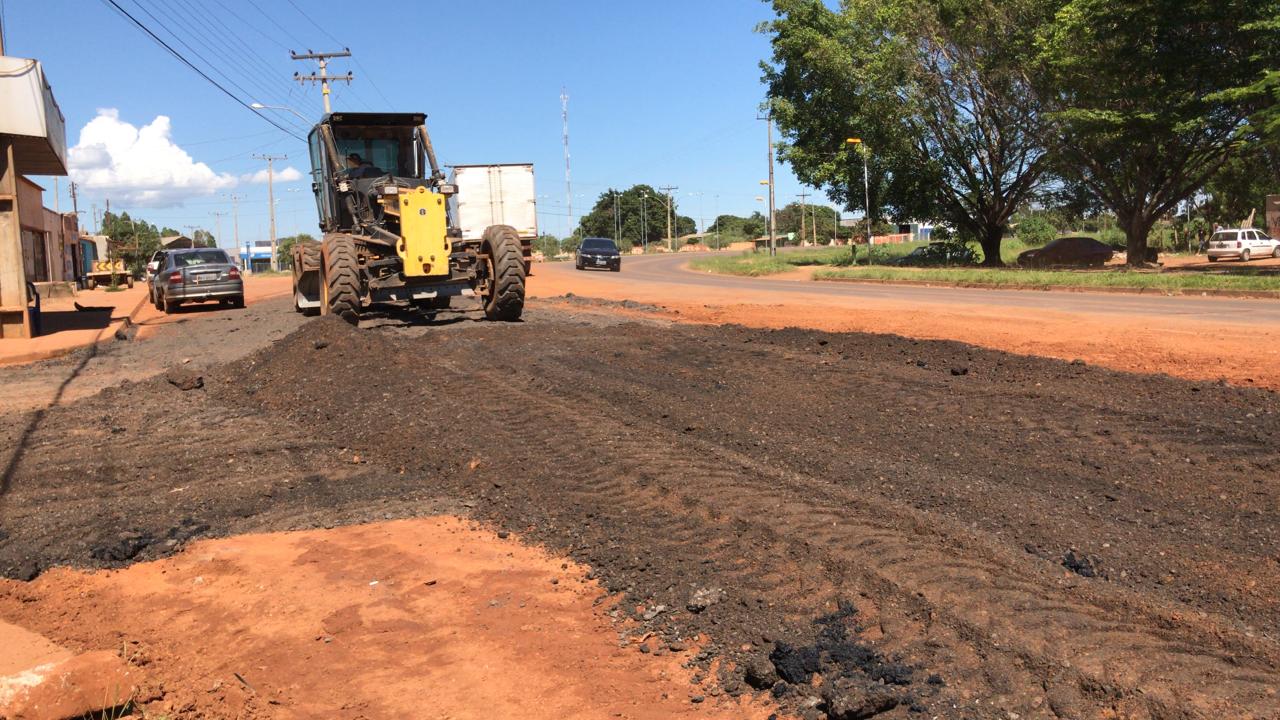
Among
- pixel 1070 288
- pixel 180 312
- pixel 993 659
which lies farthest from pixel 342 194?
pixel 1070 288

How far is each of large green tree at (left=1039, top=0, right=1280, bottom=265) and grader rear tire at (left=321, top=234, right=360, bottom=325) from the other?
2377 centimetres

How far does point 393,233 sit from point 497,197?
21.2m

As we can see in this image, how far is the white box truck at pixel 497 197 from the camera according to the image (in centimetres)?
3575

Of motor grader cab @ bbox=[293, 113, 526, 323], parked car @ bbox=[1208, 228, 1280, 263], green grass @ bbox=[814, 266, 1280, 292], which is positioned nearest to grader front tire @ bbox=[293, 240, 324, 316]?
motor grader cab @ bbox=[293, 113, 526, 323]

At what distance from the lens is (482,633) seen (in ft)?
14.6

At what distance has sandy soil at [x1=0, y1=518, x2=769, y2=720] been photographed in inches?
151

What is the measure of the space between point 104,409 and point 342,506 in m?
5.23

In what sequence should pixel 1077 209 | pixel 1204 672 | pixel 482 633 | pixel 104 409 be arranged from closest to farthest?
pixel 1204 672 → pixel 482 633 → pixel 104 409 → pixel 1077 209

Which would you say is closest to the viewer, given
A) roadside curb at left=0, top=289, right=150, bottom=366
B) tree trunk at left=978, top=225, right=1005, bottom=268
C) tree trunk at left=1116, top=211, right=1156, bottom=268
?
roadside curb at left=0, top=289, right=150, bottom=366

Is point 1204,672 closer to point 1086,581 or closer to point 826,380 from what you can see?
point 1086,581

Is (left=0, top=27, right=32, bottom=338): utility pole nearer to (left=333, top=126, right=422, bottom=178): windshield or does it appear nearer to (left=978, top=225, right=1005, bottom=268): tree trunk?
(left=333, top=126, right=422, bottom=178): windshield

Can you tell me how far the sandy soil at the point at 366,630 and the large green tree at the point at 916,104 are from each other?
36.9 meters

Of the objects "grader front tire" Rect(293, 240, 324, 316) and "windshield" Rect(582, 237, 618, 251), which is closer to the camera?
"grader front tire" Rect(293, 240, 324, 316)

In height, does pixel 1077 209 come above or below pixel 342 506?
above
